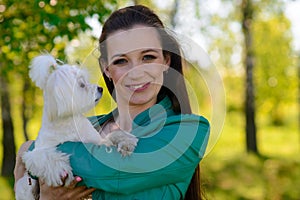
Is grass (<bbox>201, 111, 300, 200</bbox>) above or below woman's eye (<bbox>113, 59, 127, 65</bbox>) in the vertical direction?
below

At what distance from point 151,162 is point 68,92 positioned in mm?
615

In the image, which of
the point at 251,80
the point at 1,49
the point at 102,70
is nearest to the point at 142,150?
the point at 102,70

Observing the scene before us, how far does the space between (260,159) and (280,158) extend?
1155 millimetres

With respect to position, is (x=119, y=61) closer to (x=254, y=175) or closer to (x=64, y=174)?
(x=64, y=174)

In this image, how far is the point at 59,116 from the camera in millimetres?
2771

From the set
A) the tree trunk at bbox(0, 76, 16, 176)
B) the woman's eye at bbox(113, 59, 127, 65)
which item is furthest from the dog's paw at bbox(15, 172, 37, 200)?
the tree trunk at bbox(0, 76, 16, 176)

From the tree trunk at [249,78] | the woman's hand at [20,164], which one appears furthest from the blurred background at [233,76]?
the woman's hand at [20,164]

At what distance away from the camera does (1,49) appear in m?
7.07

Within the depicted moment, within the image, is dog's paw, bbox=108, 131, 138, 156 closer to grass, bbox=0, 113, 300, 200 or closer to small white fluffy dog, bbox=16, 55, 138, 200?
small white fluffy dog, bbox=16, 55, 138, 200

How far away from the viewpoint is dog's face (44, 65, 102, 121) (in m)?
2.72

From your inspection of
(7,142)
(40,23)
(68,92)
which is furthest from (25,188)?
(7,142)

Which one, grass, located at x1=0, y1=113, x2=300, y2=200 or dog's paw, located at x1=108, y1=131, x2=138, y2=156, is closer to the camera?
dog's paw, located at x1=108, y1=131, x2=138, y2=156

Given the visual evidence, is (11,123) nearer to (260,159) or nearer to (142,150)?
(260,159)

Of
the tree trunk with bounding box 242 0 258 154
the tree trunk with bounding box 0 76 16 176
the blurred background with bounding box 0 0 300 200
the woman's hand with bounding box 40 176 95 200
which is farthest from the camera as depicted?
the tree trunk with bounding box 242 0 258 154
